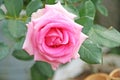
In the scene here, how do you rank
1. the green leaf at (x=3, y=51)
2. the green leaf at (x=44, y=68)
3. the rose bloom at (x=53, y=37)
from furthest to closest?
the green leaf at (x=44, y=68) < the green leaf at (x=3, y=51) < the rose bloom at (x=53, y=37)

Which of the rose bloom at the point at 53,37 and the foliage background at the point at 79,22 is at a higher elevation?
the rose bloom at the point at 53,37

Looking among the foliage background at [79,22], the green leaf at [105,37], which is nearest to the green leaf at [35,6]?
the foliage background at [79,22]

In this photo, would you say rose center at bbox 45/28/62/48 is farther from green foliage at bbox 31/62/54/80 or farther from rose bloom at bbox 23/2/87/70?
green foliage at bbox 31/62/54/80

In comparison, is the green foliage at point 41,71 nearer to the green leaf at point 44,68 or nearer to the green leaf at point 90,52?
the green leaf at point 44,68

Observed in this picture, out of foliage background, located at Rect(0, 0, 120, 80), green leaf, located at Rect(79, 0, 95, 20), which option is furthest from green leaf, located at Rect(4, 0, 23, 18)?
green leaf, located at Rect(79, 0, 95, 20)

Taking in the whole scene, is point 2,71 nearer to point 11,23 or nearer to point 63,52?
point 11,23

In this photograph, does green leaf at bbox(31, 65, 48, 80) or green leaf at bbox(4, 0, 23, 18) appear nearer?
green leaf at bbox(4, 0, 23, 18)
